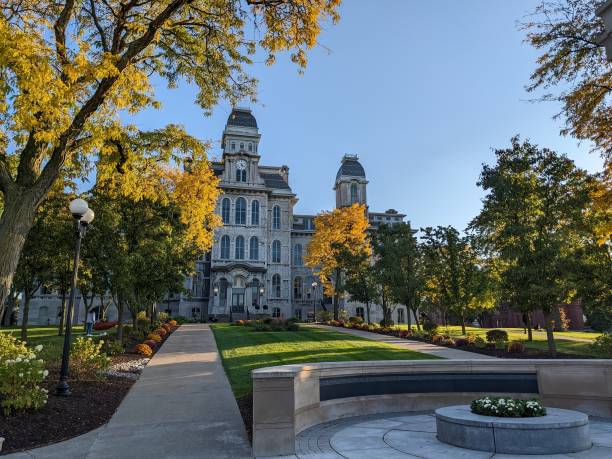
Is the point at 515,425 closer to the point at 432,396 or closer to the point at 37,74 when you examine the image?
the point at 432,396

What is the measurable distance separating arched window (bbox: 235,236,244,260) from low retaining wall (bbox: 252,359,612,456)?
152 ft

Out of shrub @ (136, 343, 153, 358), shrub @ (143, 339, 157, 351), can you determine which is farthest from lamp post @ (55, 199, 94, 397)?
shrub @ (143, 339, 157, 351)

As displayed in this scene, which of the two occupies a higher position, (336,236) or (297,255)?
(297,255)

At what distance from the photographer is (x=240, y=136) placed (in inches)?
2254

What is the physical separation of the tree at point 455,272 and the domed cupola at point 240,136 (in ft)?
101

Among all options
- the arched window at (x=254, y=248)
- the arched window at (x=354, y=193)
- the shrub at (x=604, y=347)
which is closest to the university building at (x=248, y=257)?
the arched window at (x=254, y=248)

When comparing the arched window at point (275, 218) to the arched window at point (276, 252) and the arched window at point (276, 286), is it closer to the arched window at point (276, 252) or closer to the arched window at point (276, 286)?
the arched window at point (276, 252)

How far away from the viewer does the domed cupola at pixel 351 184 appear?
65.2 meters

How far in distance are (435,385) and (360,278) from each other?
28.1 metres

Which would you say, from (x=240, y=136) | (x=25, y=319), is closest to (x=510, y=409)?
(x=25, y=319)

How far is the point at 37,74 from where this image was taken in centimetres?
743

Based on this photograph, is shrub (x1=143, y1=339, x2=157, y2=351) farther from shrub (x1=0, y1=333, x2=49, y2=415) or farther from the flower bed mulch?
shrub (x1=0, y1=333, x2=49, y2=415)

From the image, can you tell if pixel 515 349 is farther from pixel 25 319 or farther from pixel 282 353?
pixel 25 319

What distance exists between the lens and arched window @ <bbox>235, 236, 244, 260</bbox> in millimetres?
54406
